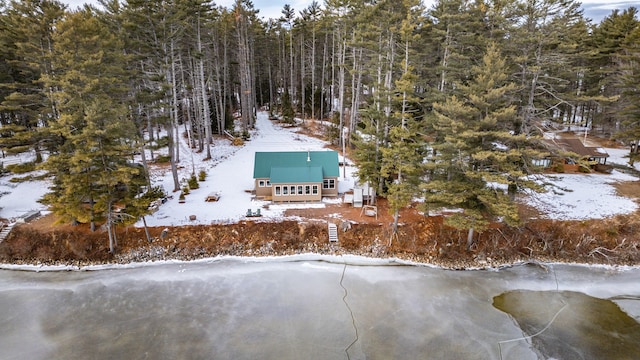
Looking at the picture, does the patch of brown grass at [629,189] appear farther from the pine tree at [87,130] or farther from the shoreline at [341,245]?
the pine tree at [87,130]

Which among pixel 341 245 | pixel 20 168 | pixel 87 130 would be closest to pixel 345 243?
pixel 341 245

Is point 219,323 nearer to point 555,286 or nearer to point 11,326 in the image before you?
point 11,326

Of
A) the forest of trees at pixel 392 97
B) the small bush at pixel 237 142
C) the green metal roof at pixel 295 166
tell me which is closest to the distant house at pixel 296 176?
the green metal roof at pixel 295 166

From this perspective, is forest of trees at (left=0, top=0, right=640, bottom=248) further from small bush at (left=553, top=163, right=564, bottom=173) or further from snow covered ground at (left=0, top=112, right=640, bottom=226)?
small bush at (left=553, top=163, right=564, bottom=173)

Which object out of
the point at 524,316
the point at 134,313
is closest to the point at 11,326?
the point at 134,313

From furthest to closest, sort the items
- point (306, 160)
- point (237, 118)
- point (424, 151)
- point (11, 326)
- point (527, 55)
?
point (237, 118) < point (306, 160) < point (424, 151) < point (527, 55) < point (11, 326)
